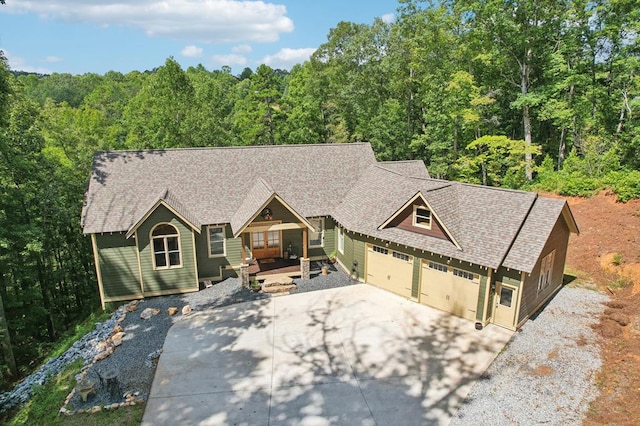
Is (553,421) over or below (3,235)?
below

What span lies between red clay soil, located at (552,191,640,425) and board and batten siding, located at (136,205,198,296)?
1589cm

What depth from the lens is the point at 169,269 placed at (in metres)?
18.6

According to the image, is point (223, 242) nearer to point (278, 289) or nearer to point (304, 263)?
point (278, 289)

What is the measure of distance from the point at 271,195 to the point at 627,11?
89.5 ft

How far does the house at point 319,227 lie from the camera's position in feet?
51.3

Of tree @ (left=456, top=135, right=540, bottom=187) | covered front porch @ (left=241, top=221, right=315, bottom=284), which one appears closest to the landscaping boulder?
covered front porch @ (left=241, top=221, right=315, bottom=284)

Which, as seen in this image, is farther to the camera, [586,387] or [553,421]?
[586,387]

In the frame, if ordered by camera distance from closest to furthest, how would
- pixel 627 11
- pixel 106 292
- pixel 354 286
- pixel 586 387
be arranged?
pixel 586 387 < pixel 106 292 < pixel 354 286 < pixel 627 11

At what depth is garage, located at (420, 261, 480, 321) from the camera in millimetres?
15781

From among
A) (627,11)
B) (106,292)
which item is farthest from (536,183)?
(106,292)

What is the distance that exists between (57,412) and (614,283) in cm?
2267

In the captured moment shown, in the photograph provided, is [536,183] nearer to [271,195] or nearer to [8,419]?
[271,195]

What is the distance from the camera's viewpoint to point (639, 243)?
20.2 metres

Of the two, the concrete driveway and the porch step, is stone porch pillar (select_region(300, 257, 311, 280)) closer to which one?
the porch step
